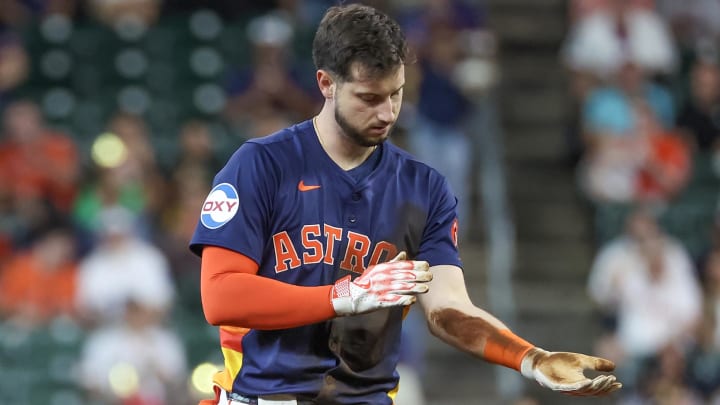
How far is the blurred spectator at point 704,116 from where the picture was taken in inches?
474

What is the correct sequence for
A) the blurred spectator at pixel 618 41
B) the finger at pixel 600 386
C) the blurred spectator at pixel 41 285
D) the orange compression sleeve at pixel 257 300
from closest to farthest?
the finger at pixel 600 386 → the orange compression sleeve at pixel 257 300 → the blurred spectator at pixel 41 285 → the blurred spectator at pixel 618 41

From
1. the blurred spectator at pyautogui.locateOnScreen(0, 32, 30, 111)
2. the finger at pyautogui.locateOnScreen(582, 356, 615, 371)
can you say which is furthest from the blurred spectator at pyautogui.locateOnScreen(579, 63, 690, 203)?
the finger at pyautogui.locateOnScreen(582, 356, 615, 371)

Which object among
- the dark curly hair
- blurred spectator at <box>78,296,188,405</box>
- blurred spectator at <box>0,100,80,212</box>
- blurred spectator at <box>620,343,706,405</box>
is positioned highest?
the dark curly hair

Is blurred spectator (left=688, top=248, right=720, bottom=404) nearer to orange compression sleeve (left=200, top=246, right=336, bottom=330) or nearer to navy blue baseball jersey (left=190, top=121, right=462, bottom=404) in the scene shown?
navy blue baseball jersey (left=190, top=121, right=462, bottom=404)

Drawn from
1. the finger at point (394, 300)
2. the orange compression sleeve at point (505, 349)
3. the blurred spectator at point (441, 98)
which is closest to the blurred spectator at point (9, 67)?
the blurred spectator at point (441, 98)

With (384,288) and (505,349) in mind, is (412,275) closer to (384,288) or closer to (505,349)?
(384,288)

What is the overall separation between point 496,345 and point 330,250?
63 cm

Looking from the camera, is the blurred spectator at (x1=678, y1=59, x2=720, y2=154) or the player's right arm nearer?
the player's right arm

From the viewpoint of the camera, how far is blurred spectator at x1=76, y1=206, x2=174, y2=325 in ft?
32.7

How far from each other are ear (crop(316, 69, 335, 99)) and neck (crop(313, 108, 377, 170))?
9 centimetres

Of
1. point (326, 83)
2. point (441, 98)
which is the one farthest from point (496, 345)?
point (441, 98)

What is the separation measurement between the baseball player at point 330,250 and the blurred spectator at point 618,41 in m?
8.29

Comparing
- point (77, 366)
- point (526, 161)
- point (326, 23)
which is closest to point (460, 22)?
point (526, 161)

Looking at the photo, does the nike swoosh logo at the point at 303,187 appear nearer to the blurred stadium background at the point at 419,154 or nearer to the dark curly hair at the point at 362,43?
the dark curly hair at the point at 362,43
